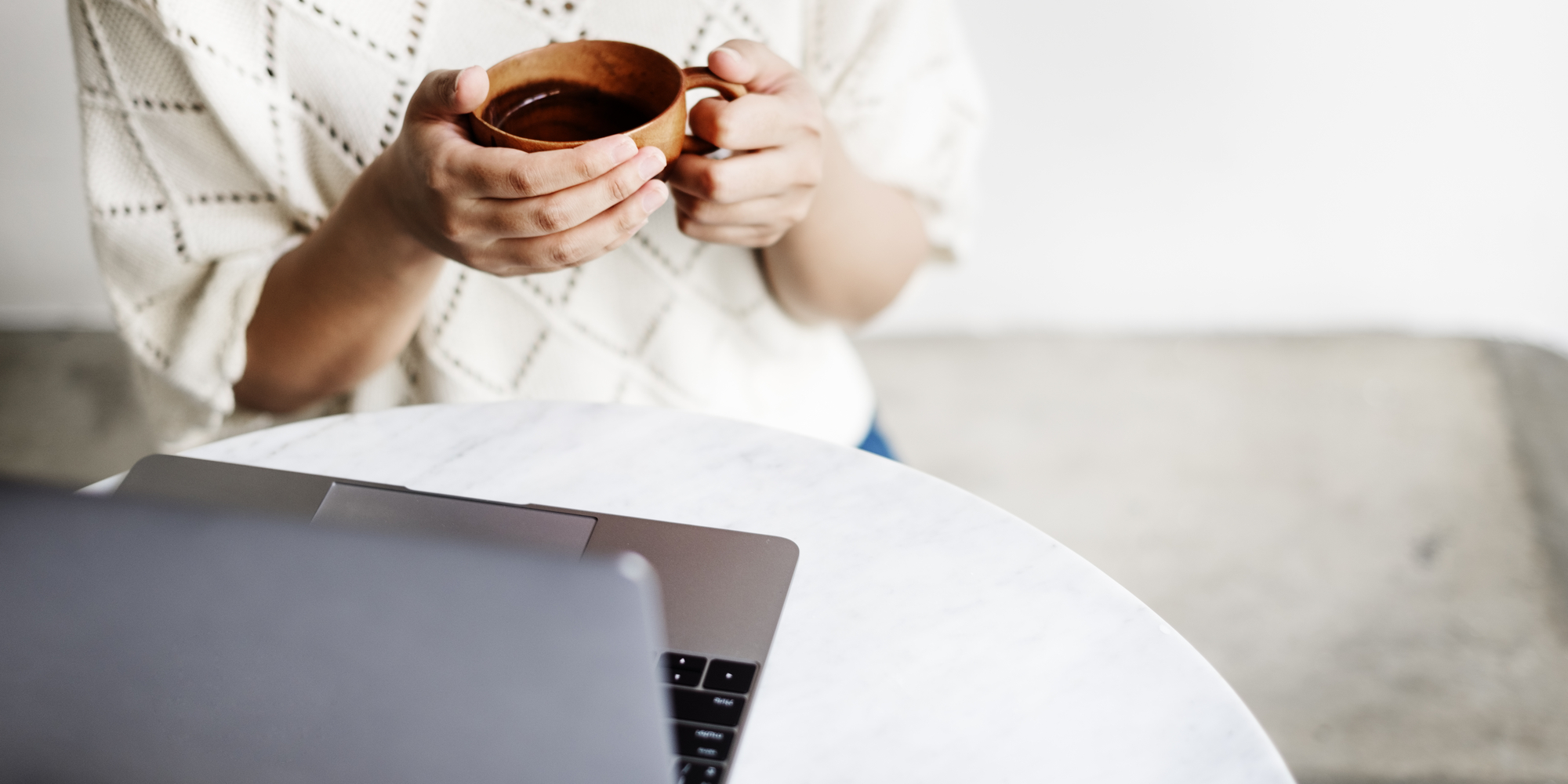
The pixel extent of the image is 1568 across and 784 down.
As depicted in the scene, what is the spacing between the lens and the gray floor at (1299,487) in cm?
117

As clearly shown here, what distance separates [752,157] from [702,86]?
43 mm

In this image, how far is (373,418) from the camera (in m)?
0.58

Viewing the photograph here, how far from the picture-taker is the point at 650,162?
0.45m

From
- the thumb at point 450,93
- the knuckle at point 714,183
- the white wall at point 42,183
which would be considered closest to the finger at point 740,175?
the knuckle at point 714,183

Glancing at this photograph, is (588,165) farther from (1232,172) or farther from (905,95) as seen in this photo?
(1232,172)

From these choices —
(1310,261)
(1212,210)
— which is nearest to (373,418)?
(1212,210)

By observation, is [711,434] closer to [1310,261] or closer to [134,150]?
[134,150]

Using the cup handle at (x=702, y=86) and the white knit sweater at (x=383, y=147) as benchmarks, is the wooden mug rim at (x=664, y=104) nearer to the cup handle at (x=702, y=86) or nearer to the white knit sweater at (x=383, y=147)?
the cup handle at (x=702, y=86)

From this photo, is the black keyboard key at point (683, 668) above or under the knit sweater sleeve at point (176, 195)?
under

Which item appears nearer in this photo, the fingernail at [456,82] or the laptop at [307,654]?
the laptop at [307,654]

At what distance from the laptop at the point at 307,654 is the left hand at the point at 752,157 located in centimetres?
30

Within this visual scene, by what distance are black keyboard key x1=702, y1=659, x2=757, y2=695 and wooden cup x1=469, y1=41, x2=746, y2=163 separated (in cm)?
23

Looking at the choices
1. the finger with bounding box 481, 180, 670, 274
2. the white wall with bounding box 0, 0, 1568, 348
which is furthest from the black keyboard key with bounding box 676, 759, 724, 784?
the white wall with bounding box 0, 0, 1568, 348

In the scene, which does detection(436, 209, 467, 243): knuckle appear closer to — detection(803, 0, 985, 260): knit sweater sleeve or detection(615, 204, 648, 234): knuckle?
detection(615, 204, 648, 234): knuckle
